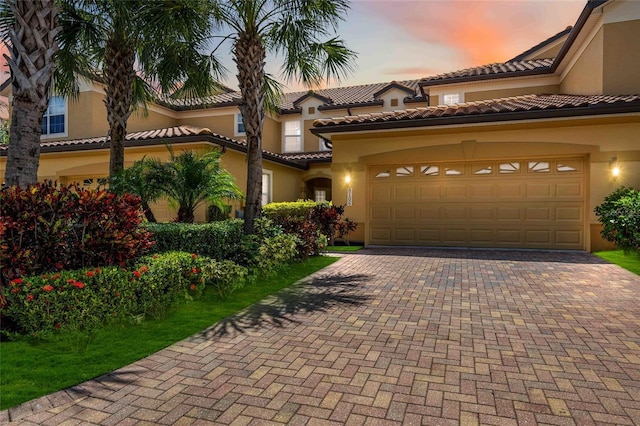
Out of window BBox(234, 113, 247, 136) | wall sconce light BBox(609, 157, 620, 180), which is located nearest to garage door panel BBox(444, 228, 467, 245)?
wall sconce light BBox(609, 157, 620, 180)

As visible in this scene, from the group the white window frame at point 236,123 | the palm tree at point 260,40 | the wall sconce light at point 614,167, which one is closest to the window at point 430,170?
the wall sconce light at point 614,167

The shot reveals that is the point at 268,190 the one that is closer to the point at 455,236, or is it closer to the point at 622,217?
the point at 455,236

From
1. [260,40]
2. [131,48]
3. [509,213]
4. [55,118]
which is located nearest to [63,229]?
[260,40]

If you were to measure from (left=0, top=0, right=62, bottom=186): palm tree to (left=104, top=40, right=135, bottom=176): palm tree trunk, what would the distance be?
4.24m

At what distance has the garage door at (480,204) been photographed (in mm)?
11586

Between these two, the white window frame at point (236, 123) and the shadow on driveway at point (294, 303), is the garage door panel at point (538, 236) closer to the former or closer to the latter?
the shadow on driveway at point (294, 303)

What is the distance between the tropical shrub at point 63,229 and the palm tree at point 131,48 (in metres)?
4.36

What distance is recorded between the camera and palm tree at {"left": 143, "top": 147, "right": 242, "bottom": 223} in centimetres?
916

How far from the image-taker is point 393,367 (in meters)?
3.82

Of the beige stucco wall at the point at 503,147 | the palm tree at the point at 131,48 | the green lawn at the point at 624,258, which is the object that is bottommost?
the green lawn at the point at 624,258

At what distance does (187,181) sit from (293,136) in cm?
1461

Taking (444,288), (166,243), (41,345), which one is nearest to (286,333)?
(41,345)

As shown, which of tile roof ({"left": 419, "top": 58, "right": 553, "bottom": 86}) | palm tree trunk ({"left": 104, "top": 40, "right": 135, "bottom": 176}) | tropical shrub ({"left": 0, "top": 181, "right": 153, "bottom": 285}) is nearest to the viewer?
tropical shrub ({"left": 0, "top": 181, "right": 153, "bottom": 285})

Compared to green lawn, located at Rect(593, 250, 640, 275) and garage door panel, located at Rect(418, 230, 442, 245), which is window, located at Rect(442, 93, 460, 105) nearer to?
garage door panel, located at Rect(418, 230, 442, 245)
